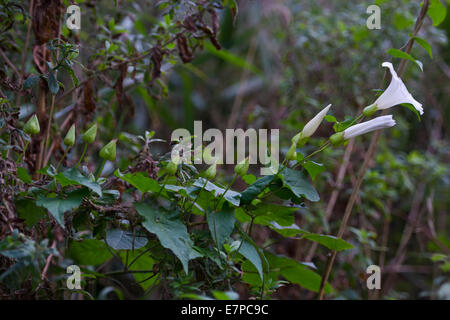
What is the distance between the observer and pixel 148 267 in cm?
77

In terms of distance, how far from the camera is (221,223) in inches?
23.6

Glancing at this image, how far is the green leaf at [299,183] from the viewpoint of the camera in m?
0.61

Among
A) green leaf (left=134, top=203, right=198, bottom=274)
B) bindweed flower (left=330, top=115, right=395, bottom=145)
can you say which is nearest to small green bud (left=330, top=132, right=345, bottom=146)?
bindweed flower (left=330, top=115, right=395, bottom=145)

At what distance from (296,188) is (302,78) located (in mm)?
1018

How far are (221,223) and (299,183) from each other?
0.41 ft

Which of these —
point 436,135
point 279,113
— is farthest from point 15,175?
point 436,135

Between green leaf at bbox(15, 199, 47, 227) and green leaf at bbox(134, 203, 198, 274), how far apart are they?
0.14 meters

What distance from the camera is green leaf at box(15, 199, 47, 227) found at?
592 mm

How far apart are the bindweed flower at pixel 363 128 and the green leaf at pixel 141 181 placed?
252 mm

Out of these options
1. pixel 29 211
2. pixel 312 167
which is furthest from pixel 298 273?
pixel 29 211

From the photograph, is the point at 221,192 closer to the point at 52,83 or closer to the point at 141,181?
the point at 141,181

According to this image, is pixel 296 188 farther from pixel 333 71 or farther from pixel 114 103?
pixel 333 71

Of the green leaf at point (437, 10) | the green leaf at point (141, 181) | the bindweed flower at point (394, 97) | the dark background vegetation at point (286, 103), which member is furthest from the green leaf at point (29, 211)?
the green leaf at point (437, 10)

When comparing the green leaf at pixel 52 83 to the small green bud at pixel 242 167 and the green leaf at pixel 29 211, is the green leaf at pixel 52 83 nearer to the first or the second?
the green leaf at pixel 29 211
